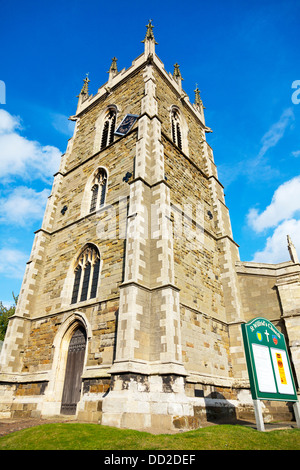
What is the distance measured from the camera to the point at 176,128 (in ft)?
63.3

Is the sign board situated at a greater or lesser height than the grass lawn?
greater

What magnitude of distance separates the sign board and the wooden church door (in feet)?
Answer: 34.0

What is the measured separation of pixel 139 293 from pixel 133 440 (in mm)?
4458

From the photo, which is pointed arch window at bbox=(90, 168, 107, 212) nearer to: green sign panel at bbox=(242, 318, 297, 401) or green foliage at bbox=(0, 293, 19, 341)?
green sign panel at bbox=(242, 318, 297, 401)

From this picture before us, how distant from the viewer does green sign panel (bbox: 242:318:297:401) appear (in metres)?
7.77

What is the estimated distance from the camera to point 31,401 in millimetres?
11516

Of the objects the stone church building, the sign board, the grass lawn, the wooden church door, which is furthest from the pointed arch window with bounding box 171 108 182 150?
the grass lawn

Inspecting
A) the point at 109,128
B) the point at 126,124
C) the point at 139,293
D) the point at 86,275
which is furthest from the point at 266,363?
the point at 109,128

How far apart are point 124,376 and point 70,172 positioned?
13.8 meters

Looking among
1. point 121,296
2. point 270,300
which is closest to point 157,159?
point 121,296

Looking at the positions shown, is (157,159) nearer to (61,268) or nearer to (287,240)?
(61,268)

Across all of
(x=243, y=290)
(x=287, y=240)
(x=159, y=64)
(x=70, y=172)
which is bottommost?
(x=243, y=290)

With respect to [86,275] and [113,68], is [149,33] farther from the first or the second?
[86,275]

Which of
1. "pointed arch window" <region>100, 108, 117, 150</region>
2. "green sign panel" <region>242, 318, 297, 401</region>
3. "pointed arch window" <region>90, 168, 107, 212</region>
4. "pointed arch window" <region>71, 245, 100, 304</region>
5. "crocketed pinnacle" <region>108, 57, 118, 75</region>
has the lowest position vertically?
"green sign panel" <region>242, 318, 297, 401</region>
